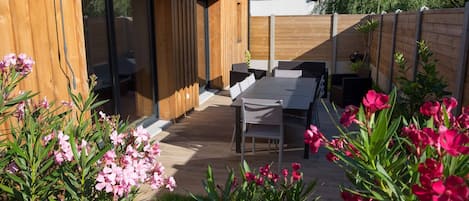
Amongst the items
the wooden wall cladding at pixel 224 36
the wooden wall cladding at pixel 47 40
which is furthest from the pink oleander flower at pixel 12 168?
the wooden wall cladding at pixel 224 36

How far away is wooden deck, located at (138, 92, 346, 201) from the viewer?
384cm

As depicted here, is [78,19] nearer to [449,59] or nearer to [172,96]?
[172,96]

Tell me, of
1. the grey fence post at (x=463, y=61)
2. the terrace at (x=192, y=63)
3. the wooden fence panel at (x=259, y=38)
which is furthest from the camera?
the wooden fence panel at (x=259, y=38)

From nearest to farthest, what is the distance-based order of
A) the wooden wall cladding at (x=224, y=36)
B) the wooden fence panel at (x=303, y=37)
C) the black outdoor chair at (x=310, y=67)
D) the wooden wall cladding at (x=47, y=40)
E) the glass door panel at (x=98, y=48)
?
the wooden wall cladding at (x=47, y=40) → the glass door panel at (x=98, y=48) → the black outdoor chair at (x=310, y=67) → the wooden wall cladding at (x=224, y=36) → the wooden fence panel at (x=303, y=37)

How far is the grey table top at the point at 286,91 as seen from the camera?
4484mm

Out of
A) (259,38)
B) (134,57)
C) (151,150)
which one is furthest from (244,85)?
(259,38)

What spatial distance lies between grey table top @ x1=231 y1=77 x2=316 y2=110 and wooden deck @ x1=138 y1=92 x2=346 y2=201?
388 mm

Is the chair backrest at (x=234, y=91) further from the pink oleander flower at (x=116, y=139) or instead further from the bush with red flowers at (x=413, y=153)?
the bush with red flowers at (x=413, y=153)

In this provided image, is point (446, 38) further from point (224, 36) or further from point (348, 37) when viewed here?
point (348, 37)

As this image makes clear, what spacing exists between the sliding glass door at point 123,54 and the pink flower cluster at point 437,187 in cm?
385

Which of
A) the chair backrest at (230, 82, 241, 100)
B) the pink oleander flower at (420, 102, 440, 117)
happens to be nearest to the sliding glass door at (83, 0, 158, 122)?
the chair backrest at (230, 82, 241, 100)

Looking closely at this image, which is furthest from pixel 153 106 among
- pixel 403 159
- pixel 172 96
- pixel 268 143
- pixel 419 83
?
pixel 403 159

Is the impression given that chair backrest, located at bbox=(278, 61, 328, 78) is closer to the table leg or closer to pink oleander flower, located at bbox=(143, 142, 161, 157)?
the table leg

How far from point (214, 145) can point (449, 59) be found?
117 inches
